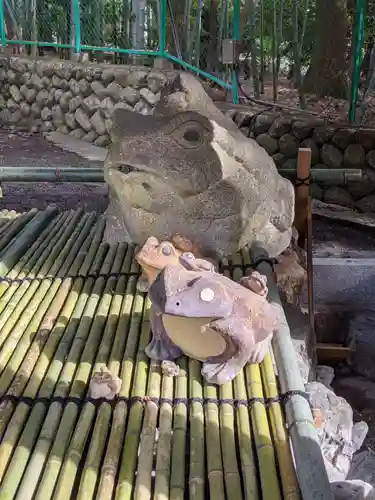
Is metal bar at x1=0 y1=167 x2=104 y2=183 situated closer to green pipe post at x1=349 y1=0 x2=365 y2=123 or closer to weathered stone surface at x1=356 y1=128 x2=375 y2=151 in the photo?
weathered stone surface at x1=356 y1=128 x2=375 y2=151

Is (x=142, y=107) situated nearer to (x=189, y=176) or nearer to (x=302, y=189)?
(x=302, y=189)

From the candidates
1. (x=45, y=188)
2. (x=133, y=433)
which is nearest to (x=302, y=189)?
(x=133, y=433)

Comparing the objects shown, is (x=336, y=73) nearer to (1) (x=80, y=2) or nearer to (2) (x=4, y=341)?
(1) (x=80, y=2)

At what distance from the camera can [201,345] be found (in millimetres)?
1832

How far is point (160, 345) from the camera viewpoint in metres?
1.97

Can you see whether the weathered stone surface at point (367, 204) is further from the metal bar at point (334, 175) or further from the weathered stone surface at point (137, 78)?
the weathered stone surface at point (137, 78)

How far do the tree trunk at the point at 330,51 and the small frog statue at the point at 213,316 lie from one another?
486cm

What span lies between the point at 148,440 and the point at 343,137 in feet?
13.2

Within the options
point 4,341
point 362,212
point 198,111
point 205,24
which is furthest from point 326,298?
point 205,24

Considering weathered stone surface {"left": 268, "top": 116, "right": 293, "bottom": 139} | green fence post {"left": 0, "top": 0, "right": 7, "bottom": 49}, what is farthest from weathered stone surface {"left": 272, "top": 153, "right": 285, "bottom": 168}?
green fence post {"left": 0, "top": 0, "right": 7, "bottom": 49}

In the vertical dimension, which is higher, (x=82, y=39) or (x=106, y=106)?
(x=82, y=39)

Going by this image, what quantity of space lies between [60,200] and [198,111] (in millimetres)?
3414

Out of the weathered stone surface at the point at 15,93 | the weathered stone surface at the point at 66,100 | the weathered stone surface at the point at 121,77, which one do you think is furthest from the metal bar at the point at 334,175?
the weathered stone surface at the point at 15,93

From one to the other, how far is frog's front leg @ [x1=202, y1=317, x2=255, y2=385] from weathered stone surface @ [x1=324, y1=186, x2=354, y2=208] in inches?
145
